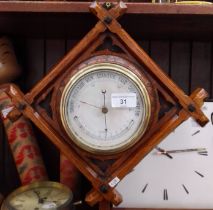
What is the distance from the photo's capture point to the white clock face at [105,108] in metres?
0.73

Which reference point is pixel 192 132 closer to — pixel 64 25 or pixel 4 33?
pixel 64 25

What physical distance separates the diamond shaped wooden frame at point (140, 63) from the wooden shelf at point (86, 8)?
0.03 metres

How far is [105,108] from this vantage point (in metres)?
0.73

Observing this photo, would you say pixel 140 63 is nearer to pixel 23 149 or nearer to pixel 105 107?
pixel 105 107

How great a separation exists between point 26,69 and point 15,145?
0.81 feet

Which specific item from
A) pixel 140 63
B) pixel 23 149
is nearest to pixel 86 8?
pixel 140 63

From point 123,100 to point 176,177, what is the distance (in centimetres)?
34

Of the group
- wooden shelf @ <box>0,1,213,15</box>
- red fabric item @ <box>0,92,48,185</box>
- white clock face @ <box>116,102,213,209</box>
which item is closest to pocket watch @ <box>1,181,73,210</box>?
red fabric item @ <box>0,92,48,185</box>

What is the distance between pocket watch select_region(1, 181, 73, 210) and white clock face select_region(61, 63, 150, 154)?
5.6 inches

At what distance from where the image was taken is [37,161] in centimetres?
96

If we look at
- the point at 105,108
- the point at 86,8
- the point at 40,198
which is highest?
the point at 86,8

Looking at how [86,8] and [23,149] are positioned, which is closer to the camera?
[86,8]

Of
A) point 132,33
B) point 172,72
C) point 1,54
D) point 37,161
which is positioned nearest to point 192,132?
point 172,72

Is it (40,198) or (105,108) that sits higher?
(105,108)
